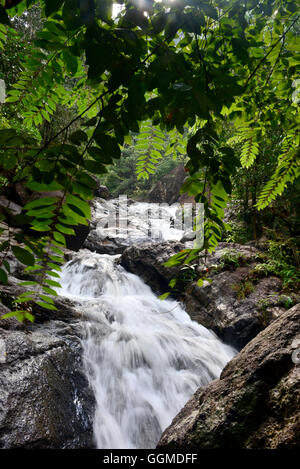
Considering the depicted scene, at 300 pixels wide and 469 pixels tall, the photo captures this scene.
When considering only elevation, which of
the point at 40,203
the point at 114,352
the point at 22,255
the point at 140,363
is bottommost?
the point at 140,363

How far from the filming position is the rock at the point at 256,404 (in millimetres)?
1215

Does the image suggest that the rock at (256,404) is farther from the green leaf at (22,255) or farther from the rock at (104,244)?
the rock at (104,244)

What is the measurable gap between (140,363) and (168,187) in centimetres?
1723

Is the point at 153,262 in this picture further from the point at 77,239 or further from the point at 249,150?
the point at 249,150

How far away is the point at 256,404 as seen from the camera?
1400mm

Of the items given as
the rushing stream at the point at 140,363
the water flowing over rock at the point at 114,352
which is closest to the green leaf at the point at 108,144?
the water flowing over rock at the point at 114,352

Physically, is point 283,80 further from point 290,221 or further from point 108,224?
point 108,224

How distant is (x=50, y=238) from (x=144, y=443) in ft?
11.0

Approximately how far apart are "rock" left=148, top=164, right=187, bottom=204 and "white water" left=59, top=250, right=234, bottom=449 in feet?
46.7

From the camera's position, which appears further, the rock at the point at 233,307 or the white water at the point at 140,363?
the rock at the point at 233,307

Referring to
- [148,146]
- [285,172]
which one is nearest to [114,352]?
[285,172]

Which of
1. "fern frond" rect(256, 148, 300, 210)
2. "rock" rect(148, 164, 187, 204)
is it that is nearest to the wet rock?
"fern frond" rect(256, 148, 300, 210)

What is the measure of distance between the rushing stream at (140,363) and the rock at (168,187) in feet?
46.6

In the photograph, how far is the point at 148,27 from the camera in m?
0.51
